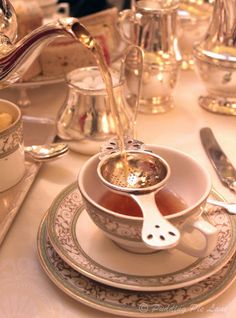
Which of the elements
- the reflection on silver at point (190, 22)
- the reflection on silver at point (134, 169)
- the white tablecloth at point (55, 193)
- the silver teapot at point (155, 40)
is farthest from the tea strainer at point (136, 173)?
the reflection on silver at point (190, 22)

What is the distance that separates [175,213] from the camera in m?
0.46

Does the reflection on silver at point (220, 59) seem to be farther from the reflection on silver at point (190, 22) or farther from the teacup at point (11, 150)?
the teacup at point (11, 150)

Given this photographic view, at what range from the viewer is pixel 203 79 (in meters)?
0.82

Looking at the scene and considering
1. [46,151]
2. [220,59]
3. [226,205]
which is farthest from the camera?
[220,59]

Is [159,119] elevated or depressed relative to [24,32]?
depressed

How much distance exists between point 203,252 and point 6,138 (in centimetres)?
27

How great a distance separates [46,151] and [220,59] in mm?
326

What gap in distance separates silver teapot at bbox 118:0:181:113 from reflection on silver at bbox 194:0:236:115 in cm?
5

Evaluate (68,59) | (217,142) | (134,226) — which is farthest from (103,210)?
(68,59)

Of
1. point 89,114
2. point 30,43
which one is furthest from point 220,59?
point 30,43

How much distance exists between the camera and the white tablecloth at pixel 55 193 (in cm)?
44

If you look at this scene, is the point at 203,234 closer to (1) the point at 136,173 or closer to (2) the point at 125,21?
(1) the point at 136,173

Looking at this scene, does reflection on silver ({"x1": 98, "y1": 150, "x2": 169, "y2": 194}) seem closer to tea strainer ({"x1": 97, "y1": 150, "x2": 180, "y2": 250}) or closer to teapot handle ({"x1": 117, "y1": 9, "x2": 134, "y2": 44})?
tea strainer ({"x1": 97, "y1": 150, "x2": 180, "y2": 250})

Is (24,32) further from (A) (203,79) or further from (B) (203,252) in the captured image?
(B) (203,252)
